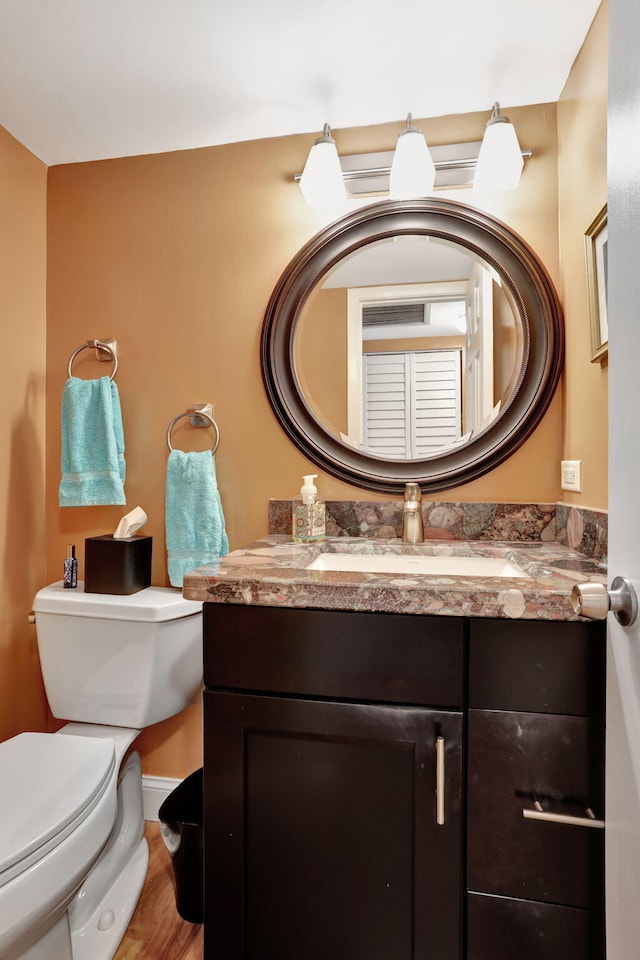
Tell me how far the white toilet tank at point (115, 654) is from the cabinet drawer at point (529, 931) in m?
0.90

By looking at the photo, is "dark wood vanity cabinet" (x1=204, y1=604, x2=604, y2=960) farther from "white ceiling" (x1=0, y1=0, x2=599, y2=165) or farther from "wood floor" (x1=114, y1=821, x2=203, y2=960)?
"white ceiling" (x1=0, y1=0, x2=599, y2=165)

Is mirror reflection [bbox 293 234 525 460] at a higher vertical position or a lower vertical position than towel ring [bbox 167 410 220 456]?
higher

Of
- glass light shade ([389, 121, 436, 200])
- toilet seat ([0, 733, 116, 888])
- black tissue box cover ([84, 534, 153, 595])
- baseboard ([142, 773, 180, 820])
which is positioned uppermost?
glass light shade ([389, 121, 436, 200])

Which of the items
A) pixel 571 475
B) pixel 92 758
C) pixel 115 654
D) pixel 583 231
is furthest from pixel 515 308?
pixel 92 758

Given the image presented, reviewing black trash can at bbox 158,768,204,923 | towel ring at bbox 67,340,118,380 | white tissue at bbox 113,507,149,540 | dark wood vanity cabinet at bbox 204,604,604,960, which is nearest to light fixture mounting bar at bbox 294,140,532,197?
towel ring at bbox 67,340,118,380

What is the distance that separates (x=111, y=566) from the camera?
1496mm

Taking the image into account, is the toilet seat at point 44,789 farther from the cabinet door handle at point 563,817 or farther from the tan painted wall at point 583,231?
the tan painted wall at point 583,231

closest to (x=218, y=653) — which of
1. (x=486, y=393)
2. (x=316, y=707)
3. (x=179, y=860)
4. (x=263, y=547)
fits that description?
(x=316, y=707)

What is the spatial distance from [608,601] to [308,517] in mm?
879

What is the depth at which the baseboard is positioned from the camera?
5.51 feet

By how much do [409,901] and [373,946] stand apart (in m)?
0.11

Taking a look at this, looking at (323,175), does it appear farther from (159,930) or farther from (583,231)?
(159,930)

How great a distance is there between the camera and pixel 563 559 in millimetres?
1141

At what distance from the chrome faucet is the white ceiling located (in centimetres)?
109
